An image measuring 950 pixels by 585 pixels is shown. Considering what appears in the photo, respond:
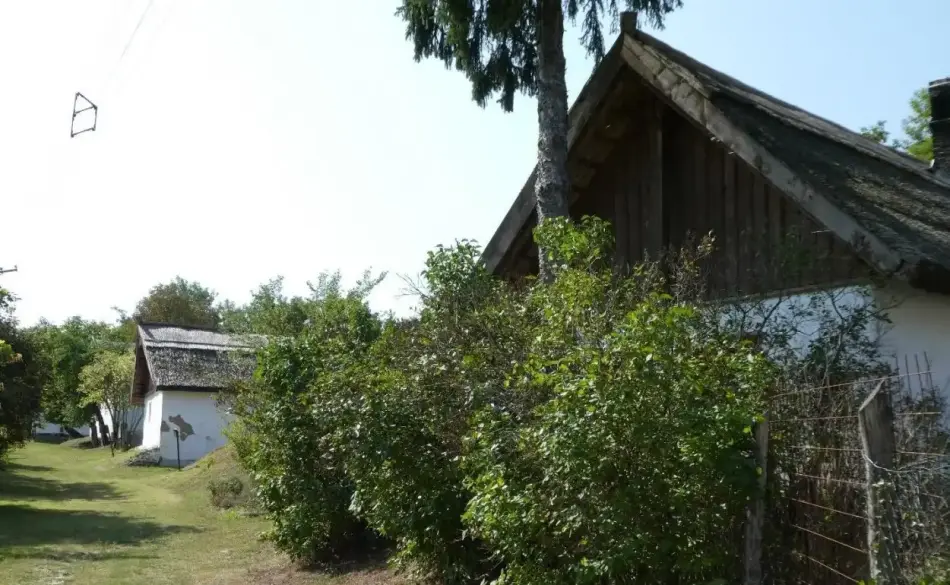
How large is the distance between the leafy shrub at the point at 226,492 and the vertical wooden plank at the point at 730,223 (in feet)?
44.7

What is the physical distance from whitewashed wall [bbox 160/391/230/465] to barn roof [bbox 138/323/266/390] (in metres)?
0.51

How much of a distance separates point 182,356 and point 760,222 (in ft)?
108

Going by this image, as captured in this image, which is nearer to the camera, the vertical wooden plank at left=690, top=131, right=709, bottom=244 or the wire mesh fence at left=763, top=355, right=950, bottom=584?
the wire mesh fence at left=763, top=355, right=950, bottom=584

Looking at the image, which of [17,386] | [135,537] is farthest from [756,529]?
[17,386]

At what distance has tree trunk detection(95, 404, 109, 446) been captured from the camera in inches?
1936

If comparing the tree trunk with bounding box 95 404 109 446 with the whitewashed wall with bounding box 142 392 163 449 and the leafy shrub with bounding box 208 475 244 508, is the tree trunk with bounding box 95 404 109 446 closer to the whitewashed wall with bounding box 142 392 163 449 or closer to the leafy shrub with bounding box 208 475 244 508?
the whitewashed wall with bounding box 142 392 163 449

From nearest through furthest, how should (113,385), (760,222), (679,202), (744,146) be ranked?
(744,146)
(760,222)
(679,202)
(113,385)

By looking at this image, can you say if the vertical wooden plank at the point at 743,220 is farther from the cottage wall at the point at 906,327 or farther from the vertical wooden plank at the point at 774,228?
the cottage wall at the point at 906,327

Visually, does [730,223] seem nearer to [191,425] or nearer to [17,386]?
[17,386]

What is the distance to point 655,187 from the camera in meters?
10.3

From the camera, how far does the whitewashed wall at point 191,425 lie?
1399 inches

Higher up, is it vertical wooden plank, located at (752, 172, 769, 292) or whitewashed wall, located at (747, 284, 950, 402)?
vertical wooden plank, located at (752, 172, 769, 292)

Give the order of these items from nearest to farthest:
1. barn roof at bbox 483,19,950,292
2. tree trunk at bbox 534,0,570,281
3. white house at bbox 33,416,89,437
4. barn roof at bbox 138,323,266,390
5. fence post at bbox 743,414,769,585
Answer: fence post at bbox 743,414,769,585 → barn roof at bbox 483,19,950,292 → tree trunk at bbox 534,0,570,281 → barn roof at bbox 138,323,266,390 → white house at bbox 33,416,89,437

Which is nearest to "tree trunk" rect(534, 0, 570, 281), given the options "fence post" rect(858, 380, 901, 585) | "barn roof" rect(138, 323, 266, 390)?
"fence post" rect(858, 380, 901, 585)
